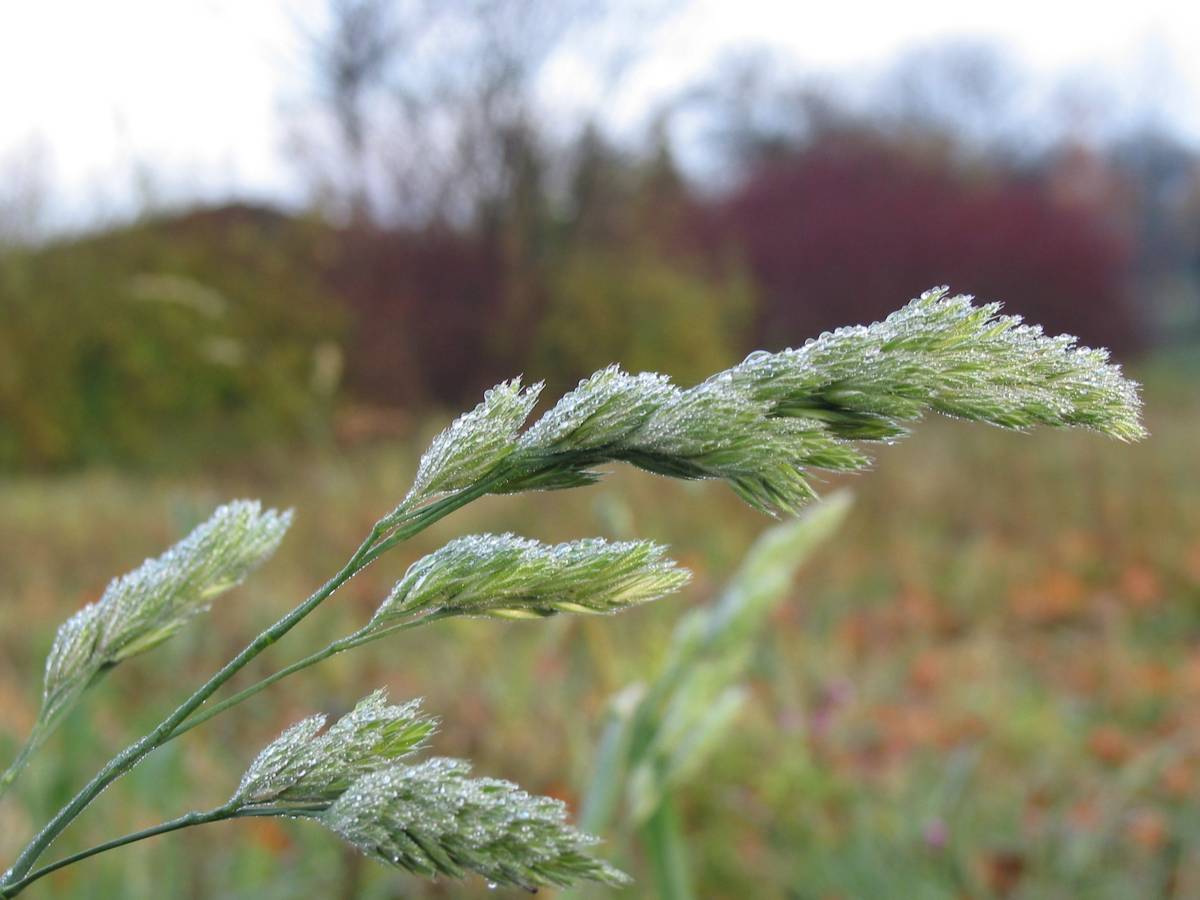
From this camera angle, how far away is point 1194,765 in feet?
10.7

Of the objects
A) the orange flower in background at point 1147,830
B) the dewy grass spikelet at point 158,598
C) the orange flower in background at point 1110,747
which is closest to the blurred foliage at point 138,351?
the orange flower in background at point 1110,747

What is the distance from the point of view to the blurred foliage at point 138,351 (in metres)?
10.0

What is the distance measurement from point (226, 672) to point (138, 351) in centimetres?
1077

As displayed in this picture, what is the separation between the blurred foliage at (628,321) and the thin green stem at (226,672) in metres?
10.0

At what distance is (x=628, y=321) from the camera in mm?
11836

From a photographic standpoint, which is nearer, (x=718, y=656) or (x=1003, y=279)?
(x=718, y=656)

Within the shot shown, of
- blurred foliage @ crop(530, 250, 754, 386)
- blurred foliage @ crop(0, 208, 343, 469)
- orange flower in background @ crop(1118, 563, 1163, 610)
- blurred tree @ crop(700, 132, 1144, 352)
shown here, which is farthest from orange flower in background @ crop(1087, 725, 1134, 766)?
blurred tree @ crop(700, 132, 1144, 352)

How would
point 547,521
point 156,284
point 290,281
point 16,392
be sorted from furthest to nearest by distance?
point 290,281, point 16,392, point 547,521, point 156,284

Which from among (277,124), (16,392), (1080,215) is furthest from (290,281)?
(1080,215)

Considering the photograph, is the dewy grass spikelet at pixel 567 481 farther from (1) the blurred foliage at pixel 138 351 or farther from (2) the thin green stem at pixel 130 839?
(1) the blurred foliage at pixel 138 351

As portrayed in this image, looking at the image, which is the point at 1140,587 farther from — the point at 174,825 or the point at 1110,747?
the point at 174,825

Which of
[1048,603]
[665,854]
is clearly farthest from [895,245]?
[665,854]

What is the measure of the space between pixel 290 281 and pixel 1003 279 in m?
10.6

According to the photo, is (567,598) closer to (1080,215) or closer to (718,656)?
(718,656)
